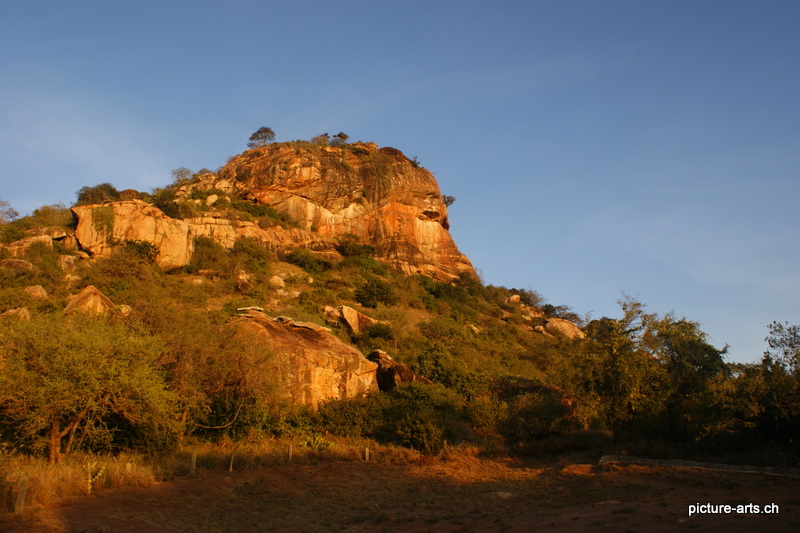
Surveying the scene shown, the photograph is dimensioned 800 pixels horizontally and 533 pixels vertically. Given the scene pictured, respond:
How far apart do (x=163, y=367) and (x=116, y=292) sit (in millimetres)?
17788

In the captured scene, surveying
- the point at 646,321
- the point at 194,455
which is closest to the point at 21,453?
the point at 194,455

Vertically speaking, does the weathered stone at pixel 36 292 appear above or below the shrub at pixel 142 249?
below

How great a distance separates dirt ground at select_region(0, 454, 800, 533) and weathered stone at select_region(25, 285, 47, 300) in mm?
19885

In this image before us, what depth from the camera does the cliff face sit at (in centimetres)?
5741

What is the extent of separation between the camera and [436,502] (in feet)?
43.8

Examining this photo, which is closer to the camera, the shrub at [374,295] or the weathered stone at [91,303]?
the weathered stone at [91,303]

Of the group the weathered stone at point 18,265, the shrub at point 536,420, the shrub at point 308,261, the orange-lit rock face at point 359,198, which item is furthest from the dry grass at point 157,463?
the orange-lit rock face at point 359,198

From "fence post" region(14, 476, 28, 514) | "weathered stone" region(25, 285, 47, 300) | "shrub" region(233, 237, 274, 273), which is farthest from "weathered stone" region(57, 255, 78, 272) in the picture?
"fence post" region(14, 476, 28, 514)

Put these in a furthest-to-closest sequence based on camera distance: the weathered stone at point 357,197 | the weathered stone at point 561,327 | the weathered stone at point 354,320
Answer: the weathered stone at point 357,197 → the weathered stone at point 561,327 → the weathered stone at point 354,320

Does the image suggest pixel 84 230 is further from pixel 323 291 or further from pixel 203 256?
pixel 323 291

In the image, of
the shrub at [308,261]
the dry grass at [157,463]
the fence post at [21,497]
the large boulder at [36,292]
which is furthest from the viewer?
the shrub at [308,261]

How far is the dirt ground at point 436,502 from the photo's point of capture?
10.1 m

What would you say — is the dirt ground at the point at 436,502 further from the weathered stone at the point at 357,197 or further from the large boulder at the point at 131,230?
the weathered stone at the point at 357,197

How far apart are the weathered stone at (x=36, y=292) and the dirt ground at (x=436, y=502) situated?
1988 cm
